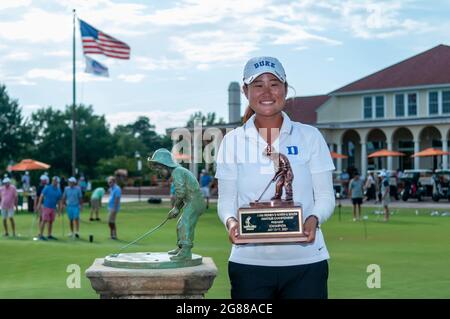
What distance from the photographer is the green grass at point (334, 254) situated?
11.0 m

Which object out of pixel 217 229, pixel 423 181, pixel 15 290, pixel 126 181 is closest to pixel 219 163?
pixel 15 290

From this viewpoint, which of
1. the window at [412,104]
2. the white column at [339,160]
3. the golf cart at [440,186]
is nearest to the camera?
the golf cart at [440,186]

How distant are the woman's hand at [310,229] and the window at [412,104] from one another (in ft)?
159

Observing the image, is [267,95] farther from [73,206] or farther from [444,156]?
[444,156]

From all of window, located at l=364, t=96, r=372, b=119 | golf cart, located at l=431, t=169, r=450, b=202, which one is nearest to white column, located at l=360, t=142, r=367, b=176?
window, located at l=364, t=96, r=372, b=119

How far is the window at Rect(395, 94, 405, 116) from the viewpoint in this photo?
51.8 metres

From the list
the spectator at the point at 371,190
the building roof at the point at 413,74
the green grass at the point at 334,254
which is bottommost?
the green grass at the point at 334,254

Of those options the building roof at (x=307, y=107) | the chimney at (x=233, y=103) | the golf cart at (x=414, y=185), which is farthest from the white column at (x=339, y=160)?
the golf cart at (x=414, y=185)

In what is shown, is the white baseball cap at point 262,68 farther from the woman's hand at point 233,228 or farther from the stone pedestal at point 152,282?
the stone pedestal at point 152,282

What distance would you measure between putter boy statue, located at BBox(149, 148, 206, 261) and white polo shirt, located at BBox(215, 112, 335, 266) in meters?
1.56

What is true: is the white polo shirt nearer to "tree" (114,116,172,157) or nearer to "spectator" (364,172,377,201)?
"spectator" (364,172,377,201)

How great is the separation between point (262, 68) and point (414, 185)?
129 ft
